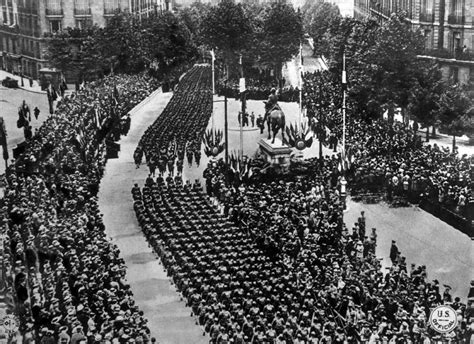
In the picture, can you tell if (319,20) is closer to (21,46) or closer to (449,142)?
(21,46)

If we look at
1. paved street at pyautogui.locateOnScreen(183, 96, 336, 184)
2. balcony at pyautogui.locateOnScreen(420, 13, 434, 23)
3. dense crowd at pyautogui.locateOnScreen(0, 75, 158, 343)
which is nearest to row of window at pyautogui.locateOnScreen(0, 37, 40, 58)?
paved street at pyautogui.locateOnScreen(183, 96, 336, 184)

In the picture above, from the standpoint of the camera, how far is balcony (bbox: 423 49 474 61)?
A: 62.8 metres

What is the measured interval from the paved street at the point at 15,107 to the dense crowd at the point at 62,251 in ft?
31.7

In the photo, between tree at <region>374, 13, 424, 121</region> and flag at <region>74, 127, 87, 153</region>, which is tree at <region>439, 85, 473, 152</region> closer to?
tree at <region>374, 13, 424, 121</region>

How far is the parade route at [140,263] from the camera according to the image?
2859cm

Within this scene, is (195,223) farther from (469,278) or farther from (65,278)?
(469,278)

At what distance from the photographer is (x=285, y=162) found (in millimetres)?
49188

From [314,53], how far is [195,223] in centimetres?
9317

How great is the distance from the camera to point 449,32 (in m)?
65.1

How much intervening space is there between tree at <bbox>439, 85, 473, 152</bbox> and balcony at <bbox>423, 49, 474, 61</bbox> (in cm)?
911

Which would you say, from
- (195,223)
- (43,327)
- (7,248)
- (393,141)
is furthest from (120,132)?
(43,327)

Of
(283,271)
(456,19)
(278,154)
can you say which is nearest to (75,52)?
(456,19)

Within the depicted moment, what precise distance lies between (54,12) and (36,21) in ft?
8.09

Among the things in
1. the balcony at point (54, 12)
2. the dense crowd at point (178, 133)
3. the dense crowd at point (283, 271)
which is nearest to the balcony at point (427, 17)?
the dense crowd at point (178, 133)
